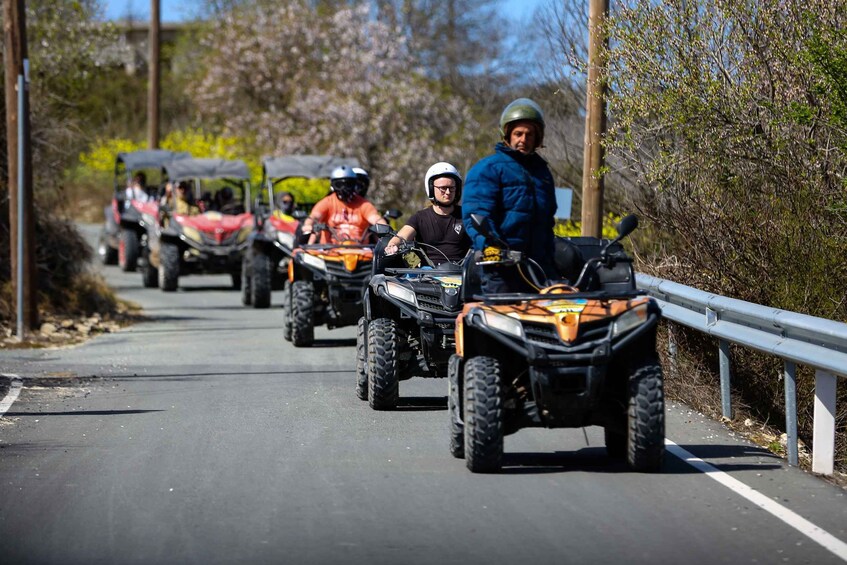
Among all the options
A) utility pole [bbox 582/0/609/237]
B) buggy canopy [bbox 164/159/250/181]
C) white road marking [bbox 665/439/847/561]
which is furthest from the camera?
buggy canopy [bbox 164/159/250/181]

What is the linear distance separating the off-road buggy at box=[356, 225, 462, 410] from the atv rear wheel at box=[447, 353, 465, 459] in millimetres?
2005

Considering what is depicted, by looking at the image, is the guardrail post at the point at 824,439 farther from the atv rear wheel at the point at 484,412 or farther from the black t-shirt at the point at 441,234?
the black t-shirt at the point at 441,234

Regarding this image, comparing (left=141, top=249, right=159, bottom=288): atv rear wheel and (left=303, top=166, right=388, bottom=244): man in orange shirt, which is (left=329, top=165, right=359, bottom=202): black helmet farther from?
(left=141, top=249, right=159, bottom=288): atv rear wheel

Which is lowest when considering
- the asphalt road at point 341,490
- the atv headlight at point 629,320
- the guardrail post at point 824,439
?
the asphalt road at point 341,490

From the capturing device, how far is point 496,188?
9320 mm

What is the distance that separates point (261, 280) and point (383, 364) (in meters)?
12.7

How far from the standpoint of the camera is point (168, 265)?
95.2 feet

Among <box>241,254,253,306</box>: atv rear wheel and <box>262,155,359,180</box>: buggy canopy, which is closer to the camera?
<box>241,254,253,306</box>: atv rear wheel

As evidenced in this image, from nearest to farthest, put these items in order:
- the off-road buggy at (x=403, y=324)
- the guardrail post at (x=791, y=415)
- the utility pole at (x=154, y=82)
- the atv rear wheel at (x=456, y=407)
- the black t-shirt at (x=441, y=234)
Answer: the atv rear wheel at (x=456, y=407)
the guardrail post at (x=791, y=415)
the off-road buggy at (x=403, y=324)
the black t-shirt at (x=441, y=234)
the utility pole at (x=154, y=82)

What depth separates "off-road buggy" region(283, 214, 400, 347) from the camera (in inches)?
662

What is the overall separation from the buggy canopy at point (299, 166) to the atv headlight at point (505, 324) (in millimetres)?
17839

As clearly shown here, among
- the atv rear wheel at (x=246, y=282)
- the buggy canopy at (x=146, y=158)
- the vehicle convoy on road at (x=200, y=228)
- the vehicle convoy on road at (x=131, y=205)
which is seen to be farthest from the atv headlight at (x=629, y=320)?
the buggy canopy at (x=146, y=158)

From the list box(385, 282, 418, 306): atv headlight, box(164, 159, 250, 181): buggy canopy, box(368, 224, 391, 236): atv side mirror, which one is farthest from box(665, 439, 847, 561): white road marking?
box(164, 159, 250, 181): buggy canopy

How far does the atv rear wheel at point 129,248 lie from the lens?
3459cm
